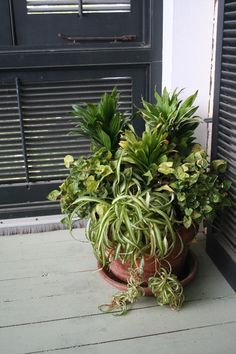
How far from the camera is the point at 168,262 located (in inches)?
57.6

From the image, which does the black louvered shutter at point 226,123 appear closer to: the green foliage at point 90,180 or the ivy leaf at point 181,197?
the ivy leaf at point 181,197

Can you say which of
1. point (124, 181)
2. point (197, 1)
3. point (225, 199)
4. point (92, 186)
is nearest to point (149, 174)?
point (124, 181)

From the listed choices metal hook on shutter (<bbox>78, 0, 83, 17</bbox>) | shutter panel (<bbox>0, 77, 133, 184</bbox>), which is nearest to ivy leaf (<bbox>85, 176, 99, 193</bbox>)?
shutter panel (<bbox>0, 77, 133, 184</bbox>)

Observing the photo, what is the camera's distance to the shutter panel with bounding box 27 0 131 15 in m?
1.77

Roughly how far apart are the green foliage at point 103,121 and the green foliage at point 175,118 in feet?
0.41

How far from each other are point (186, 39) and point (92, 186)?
796 millimetres

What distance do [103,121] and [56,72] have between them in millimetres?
498

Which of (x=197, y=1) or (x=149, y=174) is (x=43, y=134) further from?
(x=197, y=1)

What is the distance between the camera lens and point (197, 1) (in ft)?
5.47

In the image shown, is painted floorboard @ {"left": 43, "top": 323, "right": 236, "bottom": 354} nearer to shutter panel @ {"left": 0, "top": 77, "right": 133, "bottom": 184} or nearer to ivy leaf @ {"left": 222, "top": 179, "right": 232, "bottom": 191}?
ivy leaf @ {"left": 222, "top": 179, "right": 232, "bottom": 191}

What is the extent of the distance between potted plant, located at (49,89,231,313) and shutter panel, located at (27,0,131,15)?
53cm

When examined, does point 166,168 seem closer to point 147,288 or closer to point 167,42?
point 147,288

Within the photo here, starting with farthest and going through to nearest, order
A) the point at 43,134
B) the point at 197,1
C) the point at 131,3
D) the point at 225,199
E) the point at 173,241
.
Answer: the point at 43,134
the point at 131,3
the point at 197,1
the point at 225,199
the point at 173,241

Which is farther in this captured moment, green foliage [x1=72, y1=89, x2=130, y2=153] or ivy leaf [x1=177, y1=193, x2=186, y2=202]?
green foliage [x1=72, y1=89, x2=130, y2=153]
